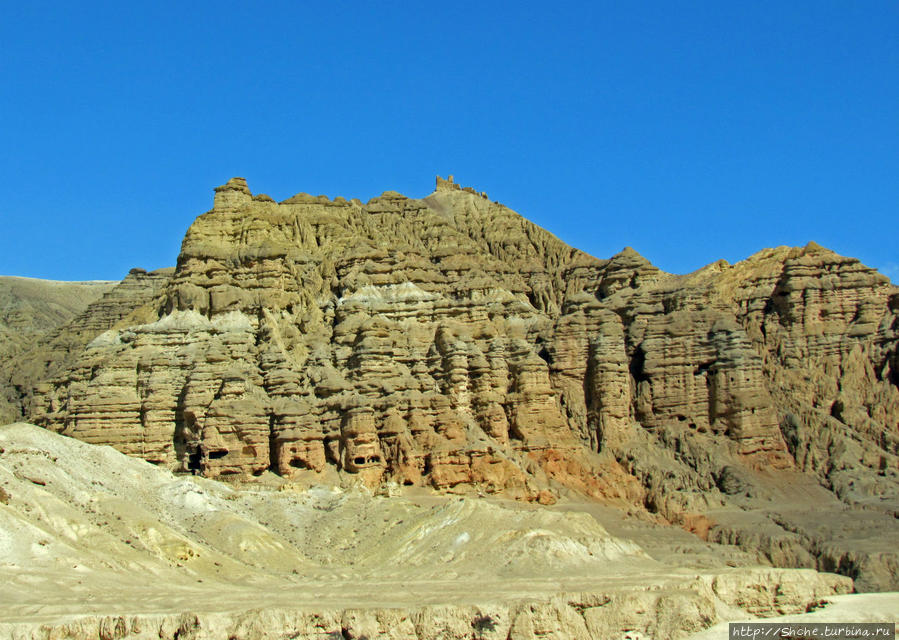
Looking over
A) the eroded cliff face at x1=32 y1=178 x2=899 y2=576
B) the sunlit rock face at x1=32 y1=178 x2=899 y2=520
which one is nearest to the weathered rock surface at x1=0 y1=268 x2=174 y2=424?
the sunlit rock face at x1=32 y1=178 x2=899 y2=520

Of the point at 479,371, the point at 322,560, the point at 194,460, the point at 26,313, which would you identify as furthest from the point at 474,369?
the point at 26,313

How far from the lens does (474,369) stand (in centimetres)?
9438

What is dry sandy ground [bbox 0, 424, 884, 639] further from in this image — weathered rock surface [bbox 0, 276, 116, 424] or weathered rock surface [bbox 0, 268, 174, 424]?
weathered rock surface [bbox 0, 276, 116, 424]

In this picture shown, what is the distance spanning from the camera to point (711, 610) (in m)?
58.2

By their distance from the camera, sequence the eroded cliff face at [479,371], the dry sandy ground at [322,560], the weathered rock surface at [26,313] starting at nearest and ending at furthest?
the dry sandy ground at [322,560] → the eroded cliff face at [479,371] → the weathered rock surface at [26,313]

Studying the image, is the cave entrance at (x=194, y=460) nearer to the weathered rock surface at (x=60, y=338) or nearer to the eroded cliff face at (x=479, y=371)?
the eroded cliff face at (x=479, y=371)

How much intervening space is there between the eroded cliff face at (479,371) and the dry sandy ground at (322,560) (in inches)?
226

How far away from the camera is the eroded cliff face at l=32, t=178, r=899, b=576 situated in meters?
86.4

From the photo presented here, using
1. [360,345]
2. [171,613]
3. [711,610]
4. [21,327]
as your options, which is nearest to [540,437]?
[360,345]

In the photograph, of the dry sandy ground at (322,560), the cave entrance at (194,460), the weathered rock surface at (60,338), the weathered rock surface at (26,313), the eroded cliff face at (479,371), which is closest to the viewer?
the dry sandy ground at (322,560)

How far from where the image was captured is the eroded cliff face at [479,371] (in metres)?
86.4

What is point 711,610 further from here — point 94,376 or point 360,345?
point 94,376

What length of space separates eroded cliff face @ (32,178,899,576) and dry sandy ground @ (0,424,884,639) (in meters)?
5.75

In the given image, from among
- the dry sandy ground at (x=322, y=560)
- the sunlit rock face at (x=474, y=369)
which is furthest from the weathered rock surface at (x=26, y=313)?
the dry sandy ground at (x=322, y=560)
